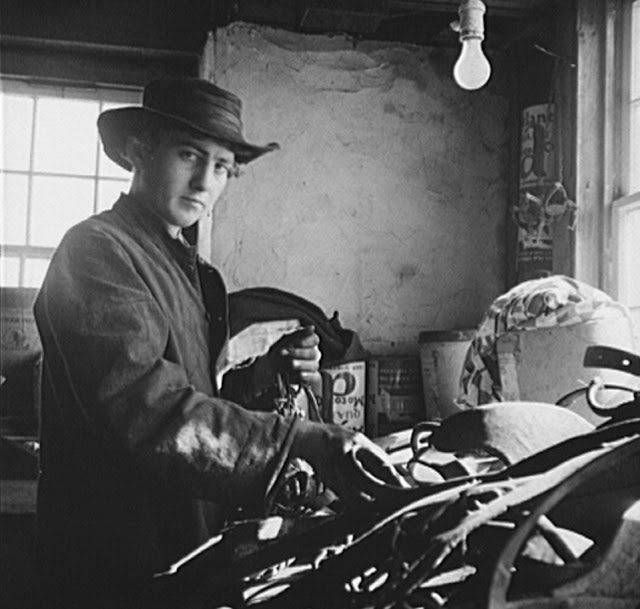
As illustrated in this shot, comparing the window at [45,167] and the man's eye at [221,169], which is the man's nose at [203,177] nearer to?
the man's eye at [221,169]

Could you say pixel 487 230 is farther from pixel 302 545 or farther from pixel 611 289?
pixel 302 545

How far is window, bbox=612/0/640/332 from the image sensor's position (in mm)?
3484

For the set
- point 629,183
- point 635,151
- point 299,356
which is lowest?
point 299,356

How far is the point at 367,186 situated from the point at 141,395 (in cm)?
288

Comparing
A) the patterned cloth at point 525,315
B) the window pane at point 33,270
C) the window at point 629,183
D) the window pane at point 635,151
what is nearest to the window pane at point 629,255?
the window at point 629,183

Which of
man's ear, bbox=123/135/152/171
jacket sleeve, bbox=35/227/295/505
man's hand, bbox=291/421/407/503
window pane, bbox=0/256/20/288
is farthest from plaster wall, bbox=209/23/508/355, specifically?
man's hand, bbox=291/421/407/503

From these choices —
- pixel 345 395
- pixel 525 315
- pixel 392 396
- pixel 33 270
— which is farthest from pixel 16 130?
pixel 525 315

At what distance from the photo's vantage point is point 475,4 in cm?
319

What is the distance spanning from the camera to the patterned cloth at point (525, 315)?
111 inches

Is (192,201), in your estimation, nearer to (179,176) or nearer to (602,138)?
(179,176)

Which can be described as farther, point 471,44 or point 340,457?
point 471,44

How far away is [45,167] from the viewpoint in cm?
426

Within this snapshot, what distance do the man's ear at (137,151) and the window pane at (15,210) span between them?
214 cm

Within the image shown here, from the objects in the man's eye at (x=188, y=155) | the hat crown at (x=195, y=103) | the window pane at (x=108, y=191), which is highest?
the window pane at (x=108, y=191)
